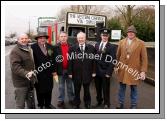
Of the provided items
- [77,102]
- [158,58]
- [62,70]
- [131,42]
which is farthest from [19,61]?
[158,58]

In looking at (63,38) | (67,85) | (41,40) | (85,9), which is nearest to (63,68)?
(67,85)

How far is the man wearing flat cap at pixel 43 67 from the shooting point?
6.74m

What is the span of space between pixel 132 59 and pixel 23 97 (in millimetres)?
2467

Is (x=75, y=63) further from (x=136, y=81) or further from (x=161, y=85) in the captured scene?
(x=161, y=85)

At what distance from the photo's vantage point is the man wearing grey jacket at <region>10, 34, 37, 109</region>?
6078 mm

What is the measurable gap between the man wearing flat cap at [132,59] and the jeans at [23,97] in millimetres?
2054

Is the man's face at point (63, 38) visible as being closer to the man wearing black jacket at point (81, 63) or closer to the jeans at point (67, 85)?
the man wearing black jacket at point (81, 63)

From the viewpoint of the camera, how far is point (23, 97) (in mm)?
6395

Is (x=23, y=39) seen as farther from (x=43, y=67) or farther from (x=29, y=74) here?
(x=43, y=67)

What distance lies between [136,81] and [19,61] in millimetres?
2657

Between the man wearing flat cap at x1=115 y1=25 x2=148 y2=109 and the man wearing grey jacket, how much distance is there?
1.99 metres

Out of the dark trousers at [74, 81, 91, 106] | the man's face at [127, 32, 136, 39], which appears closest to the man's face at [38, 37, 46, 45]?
the dark trousers at [74, 81, 91, 106]

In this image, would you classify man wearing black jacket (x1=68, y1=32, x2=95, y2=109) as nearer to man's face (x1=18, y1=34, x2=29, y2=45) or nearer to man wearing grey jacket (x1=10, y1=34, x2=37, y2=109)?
man wearing grey jacket (x1=10, y1=34, x2=37, y2=109)

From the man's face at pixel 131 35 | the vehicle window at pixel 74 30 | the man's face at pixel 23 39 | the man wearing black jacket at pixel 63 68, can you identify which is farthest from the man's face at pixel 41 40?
the vehicle window at pixel 74 30
